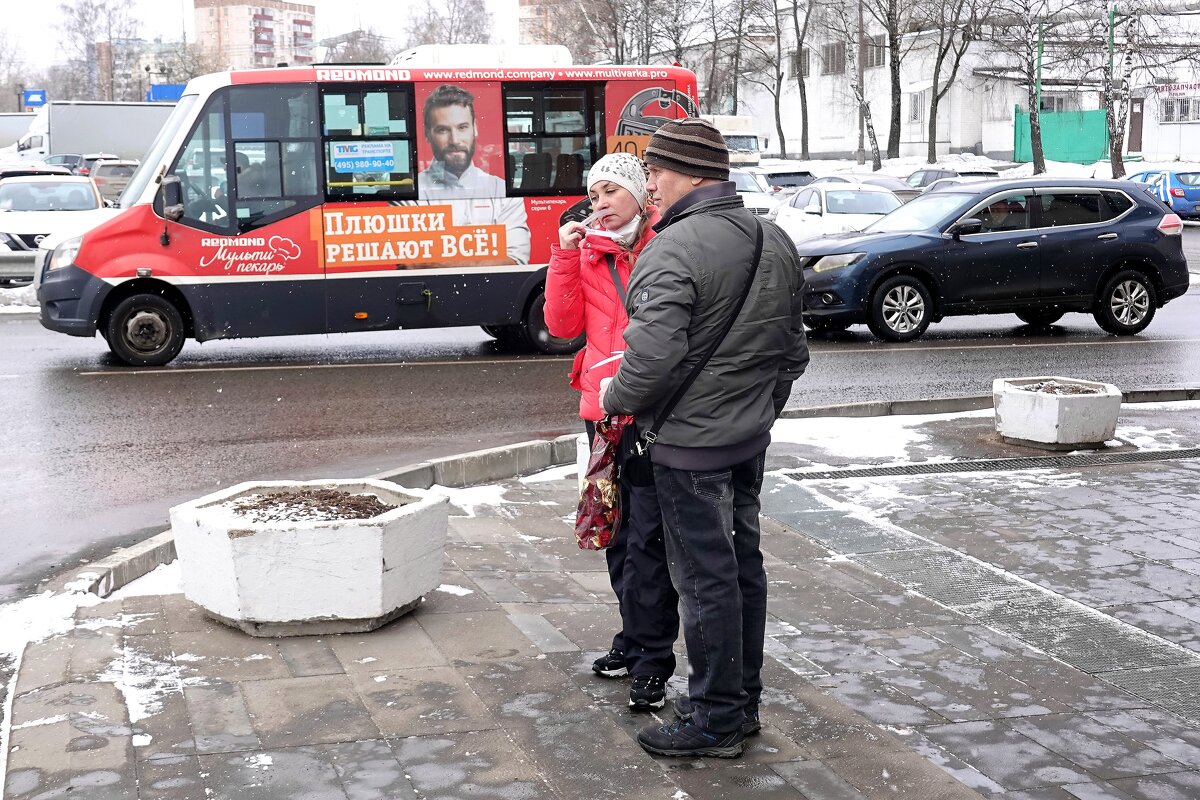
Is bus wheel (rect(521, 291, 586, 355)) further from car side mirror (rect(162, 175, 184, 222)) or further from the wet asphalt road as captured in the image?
car side mirror (rect(162, 175, 184, 222))

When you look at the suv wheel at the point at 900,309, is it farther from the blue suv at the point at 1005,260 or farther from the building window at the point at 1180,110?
the building window at the point at 1180,110

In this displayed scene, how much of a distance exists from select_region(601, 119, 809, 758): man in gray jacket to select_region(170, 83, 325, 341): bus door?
30.6 feet

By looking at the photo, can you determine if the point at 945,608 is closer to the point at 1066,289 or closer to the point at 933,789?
the point at 933,789

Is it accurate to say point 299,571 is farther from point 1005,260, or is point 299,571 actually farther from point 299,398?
point 1005,260

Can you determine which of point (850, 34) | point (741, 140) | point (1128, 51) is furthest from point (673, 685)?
point (850, 34)

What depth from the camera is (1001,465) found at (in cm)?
838

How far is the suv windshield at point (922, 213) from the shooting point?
50.2 feet

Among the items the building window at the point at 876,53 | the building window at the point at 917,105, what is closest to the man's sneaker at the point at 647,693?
the building window at the point at 917,105

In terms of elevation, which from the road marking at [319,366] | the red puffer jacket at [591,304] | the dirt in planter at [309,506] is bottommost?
the road marking at [319,366]

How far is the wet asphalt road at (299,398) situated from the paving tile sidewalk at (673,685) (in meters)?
1.96

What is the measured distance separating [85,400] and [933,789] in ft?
29.4

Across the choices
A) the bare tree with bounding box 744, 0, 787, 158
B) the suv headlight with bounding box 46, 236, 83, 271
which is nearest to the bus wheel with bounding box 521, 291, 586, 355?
the suv headlight with bounding box 46, 236, 83, 271

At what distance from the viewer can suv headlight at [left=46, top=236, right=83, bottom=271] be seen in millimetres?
12818

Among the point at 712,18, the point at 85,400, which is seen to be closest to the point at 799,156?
the point at 712,18
